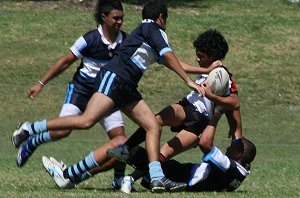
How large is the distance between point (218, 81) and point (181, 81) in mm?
10275

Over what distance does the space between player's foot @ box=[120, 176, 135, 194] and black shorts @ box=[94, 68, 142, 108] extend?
0.64 metres

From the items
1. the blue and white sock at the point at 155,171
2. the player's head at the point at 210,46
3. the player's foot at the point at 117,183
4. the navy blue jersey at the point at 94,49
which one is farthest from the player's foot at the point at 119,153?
the player's head at the point at 210,46

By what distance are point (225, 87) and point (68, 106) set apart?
152cm

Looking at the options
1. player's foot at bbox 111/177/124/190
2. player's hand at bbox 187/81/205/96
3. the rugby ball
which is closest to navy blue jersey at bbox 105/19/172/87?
player's hand at bbox 187/81/205/96

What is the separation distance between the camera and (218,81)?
30.6 feet

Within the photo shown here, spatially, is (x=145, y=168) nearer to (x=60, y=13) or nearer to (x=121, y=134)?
(x=121, y=134)

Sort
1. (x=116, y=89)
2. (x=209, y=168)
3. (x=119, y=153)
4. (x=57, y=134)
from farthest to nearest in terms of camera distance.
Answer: (x=57, y=134), (x=209, y=168), (x=116, y=89), (x=119, y=153)

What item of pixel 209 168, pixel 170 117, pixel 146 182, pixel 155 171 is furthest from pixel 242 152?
pixel 155 171

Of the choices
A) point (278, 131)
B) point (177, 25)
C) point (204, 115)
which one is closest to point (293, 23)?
point (177, 25)

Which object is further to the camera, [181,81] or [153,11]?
[181,81]

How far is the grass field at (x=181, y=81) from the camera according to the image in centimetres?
1398

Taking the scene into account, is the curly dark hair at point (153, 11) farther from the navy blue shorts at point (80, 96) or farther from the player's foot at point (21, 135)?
the player's foot at point (21, 135)

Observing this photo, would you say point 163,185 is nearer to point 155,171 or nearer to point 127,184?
point 155,171

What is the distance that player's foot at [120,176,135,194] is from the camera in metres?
9.27
